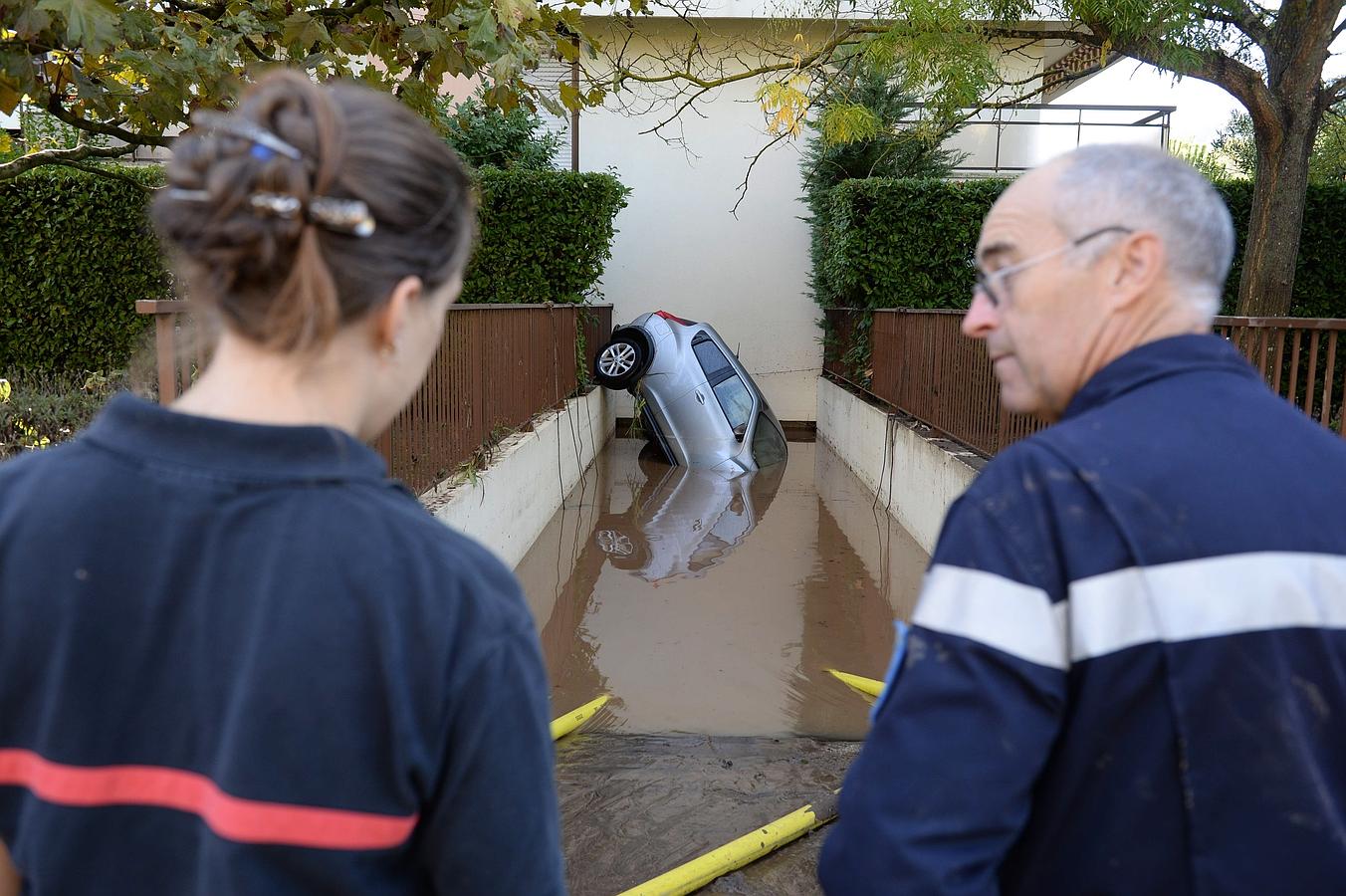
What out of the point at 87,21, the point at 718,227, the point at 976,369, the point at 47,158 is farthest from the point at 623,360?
the point at 87,21

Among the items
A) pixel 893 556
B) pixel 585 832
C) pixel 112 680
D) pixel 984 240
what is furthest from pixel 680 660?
pixel 112 680

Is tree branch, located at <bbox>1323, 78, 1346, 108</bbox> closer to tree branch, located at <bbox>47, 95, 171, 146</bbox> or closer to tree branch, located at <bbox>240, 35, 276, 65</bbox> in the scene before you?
tree branch, located at <bbox>240, 35, 276, 65</bbox>

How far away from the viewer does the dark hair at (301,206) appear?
3.52 ft

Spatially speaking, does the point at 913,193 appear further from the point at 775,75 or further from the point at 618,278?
the point at 618,278

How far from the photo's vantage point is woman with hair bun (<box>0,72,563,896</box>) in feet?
3.47

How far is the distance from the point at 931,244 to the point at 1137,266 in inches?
504

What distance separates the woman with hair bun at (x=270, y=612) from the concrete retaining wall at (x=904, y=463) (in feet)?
16.8

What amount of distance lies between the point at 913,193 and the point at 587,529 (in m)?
6.81

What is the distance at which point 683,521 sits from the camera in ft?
32.6

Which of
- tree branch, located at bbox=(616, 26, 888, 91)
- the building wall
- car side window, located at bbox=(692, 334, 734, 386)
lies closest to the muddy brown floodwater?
car side window, located at bbox=(692, 334, 734, 386)

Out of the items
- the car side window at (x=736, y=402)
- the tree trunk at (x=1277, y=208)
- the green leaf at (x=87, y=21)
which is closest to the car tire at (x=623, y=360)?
the car side window at (x=736, y=402)

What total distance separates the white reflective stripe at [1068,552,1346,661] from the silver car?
439 inches

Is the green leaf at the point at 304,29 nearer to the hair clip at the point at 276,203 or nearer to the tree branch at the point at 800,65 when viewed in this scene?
the hair clip at the point at 276,203

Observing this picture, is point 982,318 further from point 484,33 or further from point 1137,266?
point 484,33
